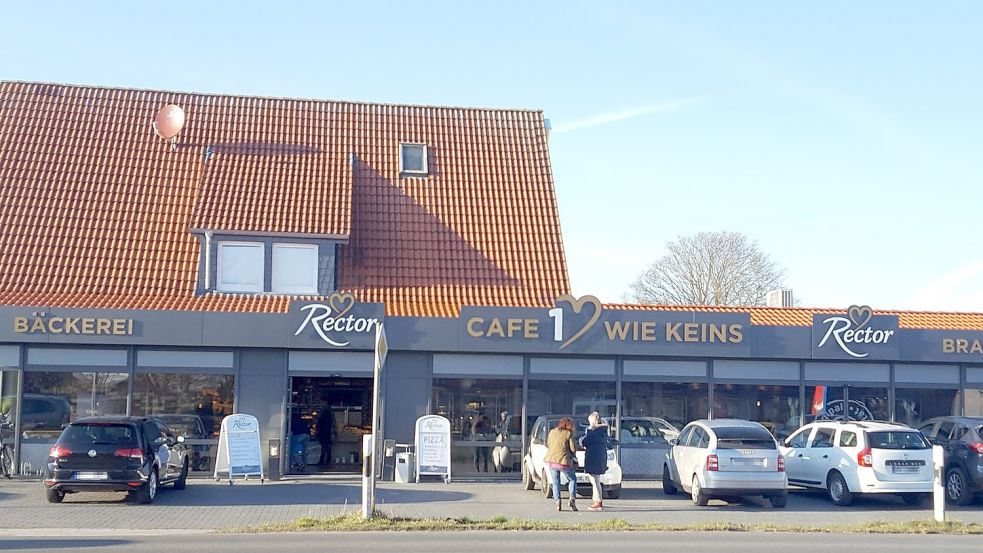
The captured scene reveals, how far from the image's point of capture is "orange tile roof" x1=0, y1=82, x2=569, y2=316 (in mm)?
25562

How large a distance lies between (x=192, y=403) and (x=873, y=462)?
46.8 feet

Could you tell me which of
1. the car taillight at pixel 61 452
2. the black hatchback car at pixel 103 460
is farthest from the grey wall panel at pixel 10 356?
the car taillight at pixel 61 452

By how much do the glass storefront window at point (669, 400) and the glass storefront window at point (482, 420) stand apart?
2.71 m

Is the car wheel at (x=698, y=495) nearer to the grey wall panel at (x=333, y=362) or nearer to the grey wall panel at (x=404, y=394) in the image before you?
the grey wall panel at (x=404, y=394)

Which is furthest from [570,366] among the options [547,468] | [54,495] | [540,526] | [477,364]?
[54,495]

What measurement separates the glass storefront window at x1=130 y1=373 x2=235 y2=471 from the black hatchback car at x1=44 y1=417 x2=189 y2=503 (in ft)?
14.2

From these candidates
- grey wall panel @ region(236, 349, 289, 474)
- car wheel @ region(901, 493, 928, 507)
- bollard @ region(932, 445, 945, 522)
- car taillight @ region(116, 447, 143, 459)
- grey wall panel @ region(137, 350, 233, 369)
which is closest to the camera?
bollard @ region(932, 445, 945, 522)

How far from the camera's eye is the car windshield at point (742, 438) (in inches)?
755

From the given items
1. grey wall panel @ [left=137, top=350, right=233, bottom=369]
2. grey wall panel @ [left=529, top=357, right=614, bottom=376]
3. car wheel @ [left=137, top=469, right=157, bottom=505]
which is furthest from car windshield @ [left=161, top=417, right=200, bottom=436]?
grey wall panel @ [left=529, top=357, right=614, bottom=376]

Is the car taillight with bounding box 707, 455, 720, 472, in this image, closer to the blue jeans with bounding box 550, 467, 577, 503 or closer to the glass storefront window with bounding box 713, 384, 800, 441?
the blue jeans with bounding box 550, 467, 577, 503

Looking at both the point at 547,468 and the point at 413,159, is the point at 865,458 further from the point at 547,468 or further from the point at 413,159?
the point at 413,159

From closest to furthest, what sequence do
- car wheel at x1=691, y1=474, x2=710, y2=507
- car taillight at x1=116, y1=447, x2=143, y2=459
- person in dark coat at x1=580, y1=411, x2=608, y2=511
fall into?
1. car taillight at x1=116, y1=447, x2=143, y2=459
2. person in dark coat at x1=580, y1=411, x2=608, y2=511
3. car wheel at x1=691, y1=474, x2=710, y2=507

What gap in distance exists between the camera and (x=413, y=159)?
30297 mm

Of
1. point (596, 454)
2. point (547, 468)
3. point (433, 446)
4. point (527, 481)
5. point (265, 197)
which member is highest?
point (265, 197)
